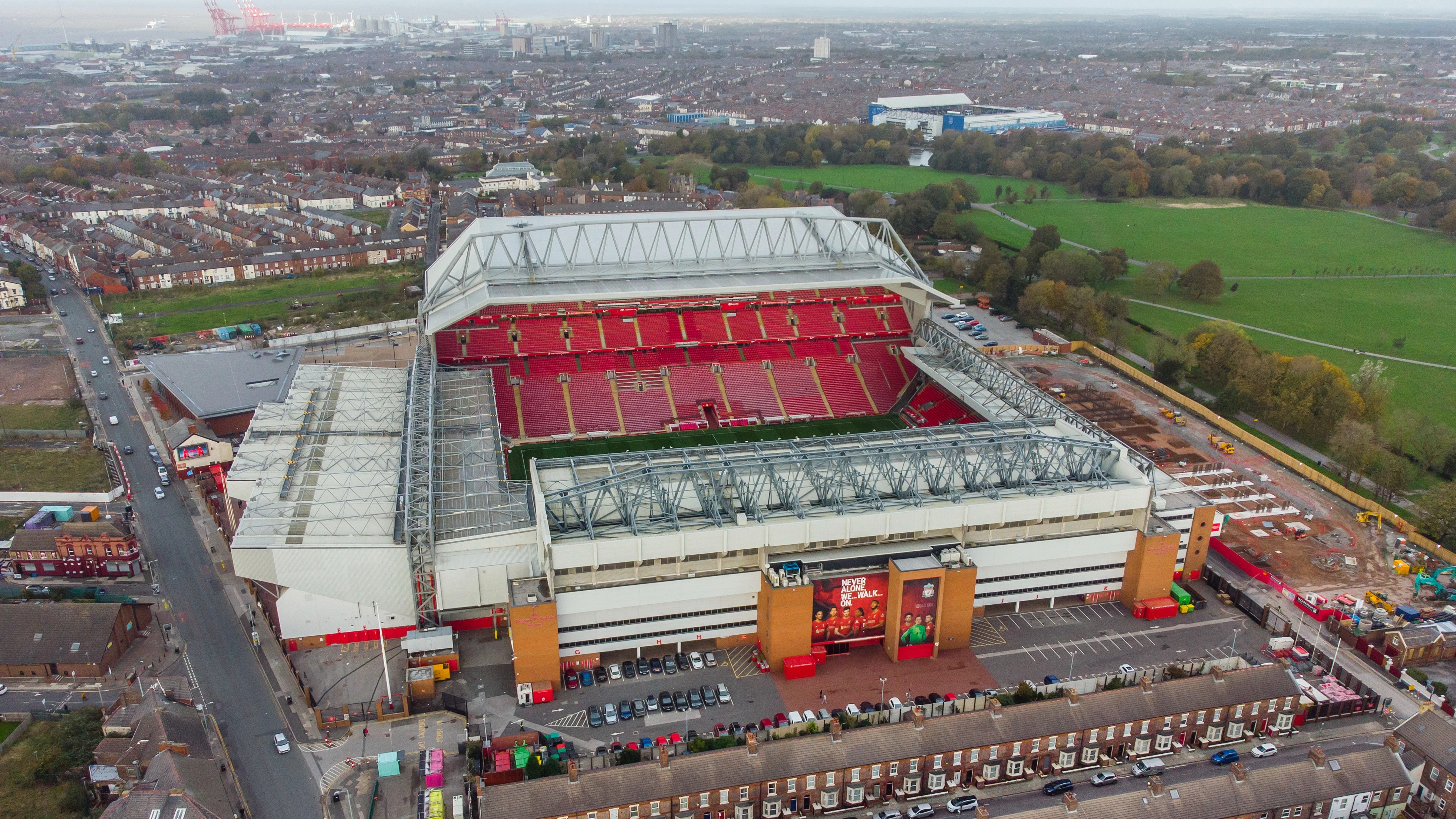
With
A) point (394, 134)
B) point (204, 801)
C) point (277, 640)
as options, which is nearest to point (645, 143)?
point (394, 134)

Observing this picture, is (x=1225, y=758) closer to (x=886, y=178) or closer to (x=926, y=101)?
(x=886, y=178)

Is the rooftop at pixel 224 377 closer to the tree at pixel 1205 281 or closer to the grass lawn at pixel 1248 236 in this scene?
the tree at pixel 1205 281

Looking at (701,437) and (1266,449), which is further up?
(701,437)

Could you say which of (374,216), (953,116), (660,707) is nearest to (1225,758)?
(660,707)

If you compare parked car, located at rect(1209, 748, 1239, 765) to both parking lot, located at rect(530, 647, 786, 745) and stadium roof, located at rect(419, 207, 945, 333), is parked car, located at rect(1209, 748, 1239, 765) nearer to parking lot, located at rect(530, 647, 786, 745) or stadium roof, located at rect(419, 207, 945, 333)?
parking lot, located at rect(530, 647, 786, 745)

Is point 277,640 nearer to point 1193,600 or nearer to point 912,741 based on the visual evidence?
point 912,741

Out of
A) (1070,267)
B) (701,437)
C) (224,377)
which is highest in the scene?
(1070,267)
